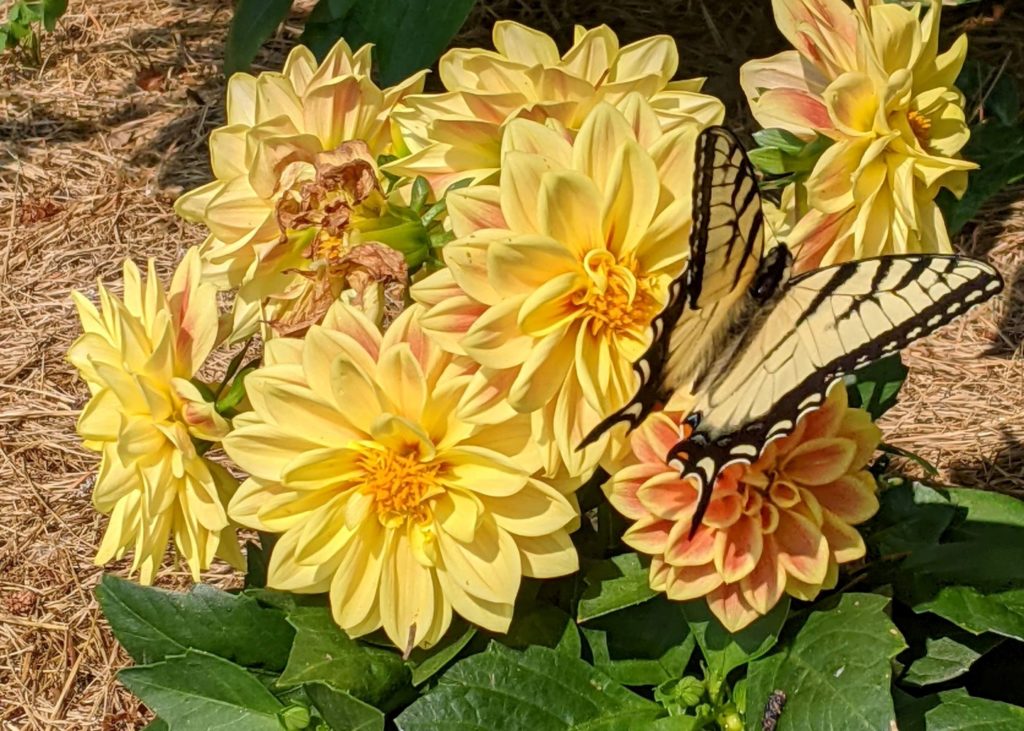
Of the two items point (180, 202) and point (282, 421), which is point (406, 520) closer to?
point (282, 421)

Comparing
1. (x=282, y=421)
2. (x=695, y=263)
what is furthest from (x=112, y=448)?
(x=695, y=263)

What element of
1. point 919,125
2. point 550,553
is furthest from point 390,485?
point 919,125

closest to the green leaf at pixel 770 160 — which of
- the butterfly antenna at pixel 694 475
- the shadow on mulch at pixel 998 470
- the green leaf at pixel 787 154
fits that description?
the green leaf at pixel 787 154

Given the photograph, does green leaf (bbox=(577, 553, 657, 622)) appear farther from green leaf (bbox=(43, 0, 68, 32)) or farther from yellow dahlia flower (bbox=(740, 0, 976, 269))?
green leaf (bbox=(43, 0, 68, 32))

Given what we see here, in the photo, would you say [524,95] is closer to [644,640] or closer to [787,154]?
[787,154]

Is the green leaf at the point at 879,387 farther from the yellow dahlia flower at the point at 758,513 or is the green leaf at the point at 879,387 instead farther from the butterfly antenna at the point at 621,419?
the butterfly antenna at the point at 621,419

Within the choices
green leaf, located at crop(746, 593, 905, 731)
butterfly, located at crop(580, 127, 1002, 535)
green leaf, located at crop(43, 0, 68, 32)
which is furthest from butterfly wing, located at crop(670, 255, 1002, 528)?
green leaf, located at crop(43, 0, 68, 32)
